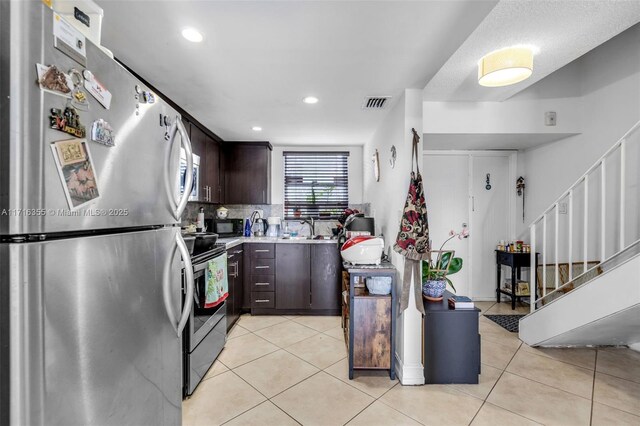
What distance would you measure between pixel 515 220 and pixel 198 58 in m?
4.28

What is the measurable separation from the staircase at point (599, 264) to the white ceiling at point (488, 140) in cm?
63

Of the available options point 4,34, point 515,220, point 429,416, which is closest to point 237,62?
point 4,34

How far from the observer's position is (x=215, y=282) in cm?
223

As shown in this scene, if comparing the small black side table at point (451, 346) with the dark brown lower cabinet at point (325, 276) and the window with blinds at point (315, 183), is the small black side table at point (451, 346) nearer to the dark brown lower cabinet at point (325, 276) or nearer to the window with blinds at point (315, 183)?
the dark brown lower cabinet at point (325, 276)

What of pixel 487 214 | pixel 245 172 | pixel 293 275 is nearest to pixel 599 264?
pixel 487 214

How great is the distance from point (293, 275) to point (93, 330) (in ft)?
9.17

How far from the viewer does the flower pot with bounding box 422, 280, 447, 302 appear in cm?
227

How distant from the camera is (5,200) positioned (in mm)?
560

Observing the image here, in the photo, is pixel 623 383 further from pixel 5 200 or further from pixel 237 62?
pixel 237 62

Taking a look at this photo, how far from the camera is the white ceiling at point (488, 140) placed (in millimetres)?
2971

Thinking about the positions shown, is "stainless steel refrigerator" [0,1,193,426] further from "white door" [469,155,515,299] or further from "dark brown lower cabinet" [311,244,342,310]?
"white door" [469,155,515,299]

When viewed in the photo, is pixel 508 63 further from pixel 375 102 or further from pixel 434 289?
pixel 434 289

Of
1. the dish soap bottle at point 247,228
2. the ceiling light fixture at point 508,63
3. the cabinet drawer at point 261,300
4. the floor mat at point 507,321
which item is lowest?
the floor mat at point 507,321

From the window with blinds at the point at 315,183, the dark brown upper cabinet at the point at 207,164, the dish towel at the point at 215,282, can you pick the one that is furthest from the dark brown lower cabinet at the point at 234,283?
the window with blinds at the point at 315,183
